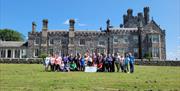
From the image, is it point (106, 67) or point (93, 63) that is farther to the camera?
point (93, 63)

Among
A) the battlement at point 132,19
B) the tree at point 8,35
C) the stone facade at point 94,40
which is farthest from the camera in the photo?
the tree at point 8,35

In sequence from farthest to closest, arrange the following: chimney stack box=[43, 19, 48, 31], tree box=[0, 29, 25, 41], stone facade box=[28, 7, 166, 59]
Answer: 1. tree box=[0, 29, 25, 41]
2. chimney stack box=[43, 19, 48, 31]
3. stone facade box=[28, 7, 166, 59]

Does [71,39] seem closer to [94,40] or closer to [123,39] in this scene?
[94,40]

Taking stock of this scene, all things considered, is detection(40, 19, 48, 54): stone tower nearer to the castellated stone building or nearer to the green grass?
the castellated stone building

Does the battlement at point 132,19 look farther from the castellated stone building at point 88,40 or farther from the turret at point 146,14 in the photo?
the castellated stone building at point 88,40

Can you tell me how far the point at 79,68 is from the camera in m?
26.2

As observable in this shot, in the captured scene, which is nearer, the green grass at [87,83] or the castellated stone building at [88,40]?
the green grass at [87,83]

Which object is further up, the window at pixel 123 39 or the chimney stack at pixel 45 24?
the chimney stack at pixel 45 24

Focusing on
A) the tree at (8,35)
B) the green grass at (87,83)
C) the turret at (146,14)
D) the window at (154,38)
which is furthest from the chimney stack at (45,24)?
A: the green grass at (87,83)

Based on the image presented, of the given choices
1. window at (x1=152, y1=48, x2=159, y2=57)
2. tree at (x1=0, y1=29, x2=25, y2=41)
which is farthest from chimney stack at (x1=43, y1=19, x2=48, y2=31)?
tree at (x1=0, y1=29, x2=25, y2=41)

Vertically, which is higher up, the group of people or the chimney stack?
the chimney stack

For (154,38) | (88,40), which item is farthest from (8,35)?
(154,38)

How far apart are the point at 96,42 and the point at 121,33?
614 centimetres

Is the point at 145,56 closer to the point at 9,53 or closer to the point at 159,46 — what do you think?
the point at 159,46
